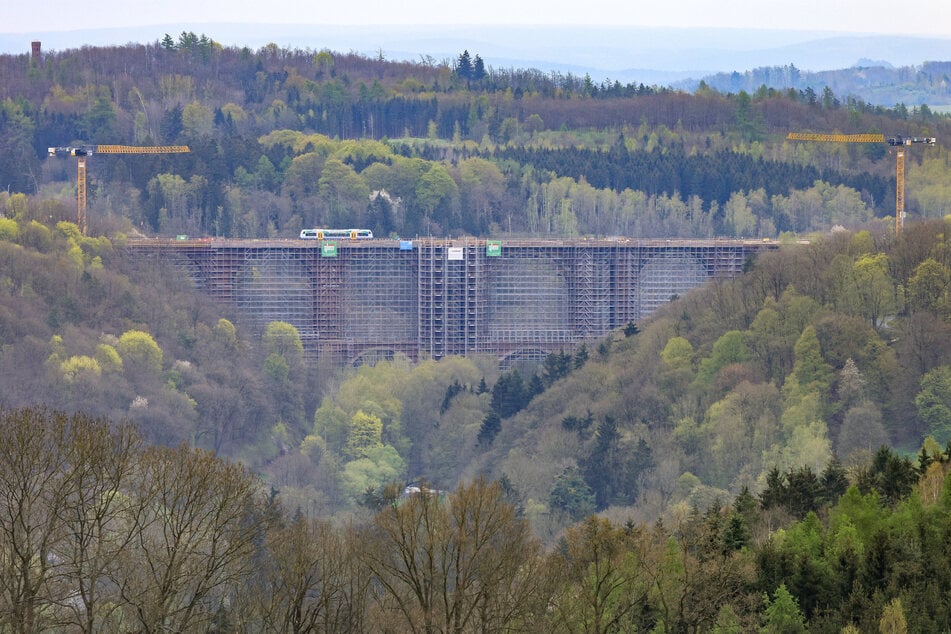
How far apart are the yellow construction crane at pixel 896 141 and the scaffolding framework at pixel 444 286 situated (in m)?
18.4

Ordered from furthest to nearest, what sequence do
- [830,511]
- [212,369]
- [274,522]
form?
1. [212,369]
2. [274,522]
3. [830,511]

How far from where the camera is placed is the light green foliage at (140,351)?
13898cm

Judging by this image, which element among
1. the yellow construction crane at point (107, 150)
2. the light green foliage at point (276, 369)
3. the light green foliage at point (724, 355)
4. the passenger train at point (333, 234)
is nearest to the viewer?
the light green foliage at point (724, 355)

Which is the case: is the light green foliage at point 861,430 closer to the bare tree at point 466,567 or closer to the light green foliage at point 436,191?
the bare tree at point 466,567

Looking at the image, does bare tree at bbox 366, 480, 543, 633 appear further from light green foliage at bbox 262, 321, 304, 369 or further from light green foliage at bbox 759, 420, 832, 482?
light green foliage at bbox 262, 321, 304, 369

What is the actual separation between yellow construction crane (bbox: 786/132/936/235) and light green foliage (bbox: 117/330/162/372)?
170 ft

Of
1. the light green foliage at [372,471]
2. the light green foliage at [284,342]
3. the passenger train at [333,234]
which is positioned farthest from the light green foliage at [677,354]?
the passenger train at [333,234]

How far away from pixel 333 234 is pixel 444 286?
1269 centimetres

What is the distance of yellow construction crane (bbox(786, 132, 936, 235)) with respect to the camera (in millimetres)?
177375

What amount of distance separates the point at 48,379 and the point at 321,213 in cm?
4956

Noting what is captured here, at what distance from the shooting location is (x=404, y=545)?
5331 cm

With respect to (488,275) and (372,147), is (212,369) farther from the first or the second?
(372,147)

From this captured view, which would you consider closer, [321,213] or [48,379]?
[48,379]

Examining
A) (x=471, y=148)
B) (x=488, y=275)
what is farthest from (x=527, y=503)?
(x=471, y=148)
